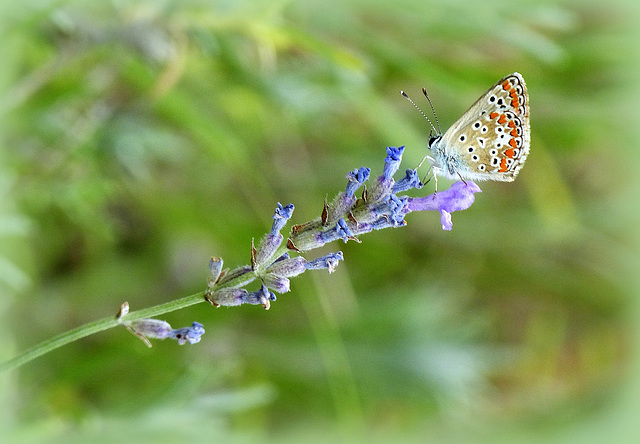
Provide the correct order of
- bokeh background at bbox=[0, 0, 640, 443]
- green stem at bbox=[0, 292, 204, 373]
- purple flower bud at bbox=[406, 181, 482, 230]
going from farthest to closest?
1. bokeh background at bbox=[0, 0, 640, 443]
2. purple flower bud at bbox=[406, 181, 482, 230]
3. green stem at bbox=[0, 292, 204, 373]

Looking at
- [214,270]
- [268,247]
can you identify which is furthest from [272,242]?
[214,270]

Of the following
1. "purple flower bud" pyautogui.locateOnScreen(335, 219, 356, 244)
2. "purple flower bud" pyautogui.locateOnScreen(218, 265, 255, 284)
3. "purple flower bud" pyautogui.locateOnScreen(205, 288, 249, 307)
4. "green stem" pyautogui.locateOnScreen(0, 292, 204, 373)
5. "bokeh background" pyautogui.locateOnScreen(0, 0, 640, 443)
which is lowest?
"green stem" pyautogui.locateOnScreen(0, 292, 204, 373)

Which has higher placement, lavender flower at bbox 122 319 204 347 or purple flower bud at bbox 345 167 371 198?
purple flower bud at bbox 345 167 371 198

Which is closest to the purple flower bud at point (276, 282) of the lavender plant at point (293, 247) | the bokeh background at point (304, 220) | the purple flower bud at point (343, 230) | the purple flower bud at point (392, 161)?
the lavender plant at point (293, 247)

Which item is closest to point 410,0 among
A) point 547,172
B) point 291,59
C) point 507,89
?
point 291,59

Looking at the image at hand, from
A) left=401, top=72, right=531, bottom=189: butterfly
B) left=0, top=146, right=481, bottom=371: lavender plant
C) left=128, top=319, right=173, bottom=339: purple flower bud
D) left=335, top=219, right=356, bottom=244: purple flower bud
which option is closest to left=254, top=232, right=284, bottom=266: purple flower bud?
left=0, top=146, right=481, bottom=371: lavender plant

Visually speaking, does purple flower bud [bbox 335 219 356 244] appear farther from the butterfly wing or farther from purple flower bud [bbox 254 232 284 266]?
the butterfly wing

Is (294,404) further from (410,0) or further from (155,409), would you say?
(410,0)

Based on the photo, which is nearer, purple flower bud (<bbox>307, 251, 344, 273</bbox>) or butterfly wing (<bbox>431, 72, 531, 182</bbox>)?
purple flower bud (<bbox>307, 251, 344, 273</bbox>)
